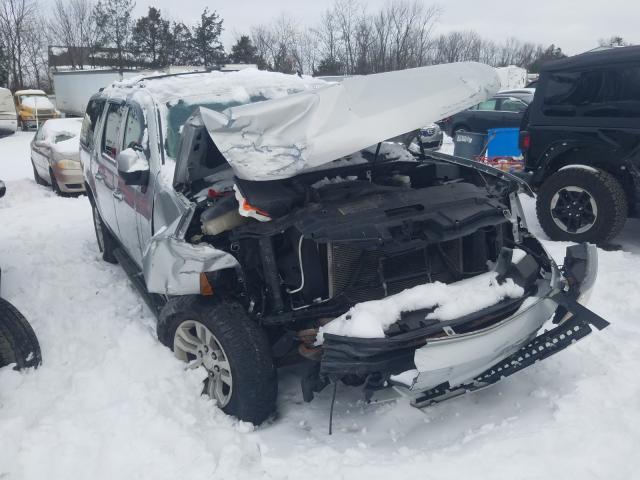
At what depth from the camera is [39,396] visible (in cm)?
310

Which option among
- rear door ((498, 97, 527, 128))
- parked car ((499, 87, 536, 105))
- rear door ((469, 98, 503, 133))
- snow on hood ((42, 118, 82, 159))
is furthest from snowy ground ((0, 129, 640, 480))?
parked car ((499, 87, 536, 105))

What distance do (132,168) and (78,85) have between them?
2305 centimetres

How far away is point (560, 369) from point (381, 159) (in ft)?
5.90

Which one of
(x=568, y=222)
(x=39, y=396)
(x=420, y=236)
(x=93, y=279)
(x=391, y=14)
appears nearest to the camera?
(x=420, y=236)

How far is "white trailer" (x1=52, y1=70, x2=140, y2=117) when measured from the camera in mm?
23062

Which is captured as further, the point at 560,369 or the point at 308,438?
the point at 560,369

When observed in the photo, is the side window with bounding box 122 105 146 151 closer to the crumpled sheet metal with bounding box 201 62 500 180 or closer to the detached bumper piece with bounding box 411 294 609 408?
the crumpled sheet metal with bounding box 201 62 500 180

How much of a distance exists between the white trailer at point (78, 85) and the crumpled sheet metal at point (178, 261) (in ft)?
70.3

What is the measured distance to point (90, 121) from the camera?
5695 millimetres

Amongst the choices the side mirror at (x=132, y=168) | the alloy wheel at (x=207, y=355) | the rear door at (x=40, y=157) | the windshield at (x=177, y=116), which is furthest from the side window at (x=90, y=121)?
the rear door at (x=40, y=157)

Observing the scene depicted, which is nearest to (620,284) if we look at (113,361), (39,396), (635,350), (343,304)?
(635,350)

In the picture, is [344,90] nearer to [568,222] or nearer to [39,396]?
[39,396]

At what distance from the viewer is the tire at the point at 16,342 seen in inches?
130

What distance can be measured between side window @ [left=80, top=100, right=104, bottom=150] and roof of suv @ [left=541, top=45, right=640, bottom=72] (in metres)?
5.01
